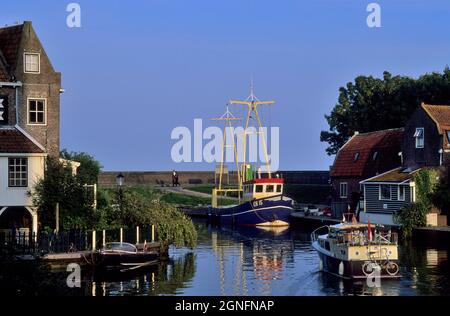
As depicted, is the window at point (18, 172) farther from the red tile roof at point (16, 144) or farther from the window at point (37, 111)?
the window at point (37, 111)

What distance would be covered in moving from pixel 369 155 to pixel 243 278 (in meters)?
44.2

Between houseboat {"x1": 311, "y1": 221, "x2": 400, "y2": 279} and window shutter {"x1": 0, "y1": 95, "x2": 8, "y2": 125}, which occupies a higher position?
window shutter {"x1": 0, "y1": 95, "x2": 8, "y2": 125}

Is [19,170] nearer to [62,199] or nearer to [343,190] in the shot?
[62,199]

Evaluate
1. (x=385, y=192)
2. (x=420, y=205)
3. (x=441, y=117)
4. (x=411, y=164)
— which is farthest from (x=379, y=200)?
(x=441, y=117)

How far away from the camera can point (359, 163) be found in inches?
3583

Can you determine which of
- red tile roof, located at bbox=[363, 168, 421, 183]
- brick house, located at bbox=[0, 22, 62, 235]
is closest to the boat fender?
brick house, located at bbox=[0, 22, 62, 235]

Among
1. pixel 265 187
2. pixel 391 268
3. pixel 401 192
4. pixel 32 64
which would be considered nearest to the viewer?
pixel 391 268

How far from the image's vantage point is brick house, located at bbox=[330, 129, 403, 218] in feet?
287

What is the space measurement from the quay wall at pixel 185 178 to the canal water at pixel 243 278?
60.5 m

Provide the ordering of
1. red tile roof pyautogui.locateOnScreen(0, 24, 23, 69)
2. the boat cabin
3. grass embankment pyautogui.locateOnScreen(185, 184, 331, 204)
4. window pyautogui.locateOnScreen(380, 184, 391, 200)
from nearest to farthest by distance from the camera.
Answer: red tile roof pyautogui.locateOnScreen(0, 24, 23, 69) → window pyautogui.locateOnScreen(380, 184, 391, 200) → the boat cabin → grass embankment pyautogui.locateOnScreen(185, 184, 331, 204)

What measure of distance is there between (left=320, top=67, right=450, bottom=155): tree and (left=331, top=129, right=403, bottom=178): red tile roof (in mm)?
8827

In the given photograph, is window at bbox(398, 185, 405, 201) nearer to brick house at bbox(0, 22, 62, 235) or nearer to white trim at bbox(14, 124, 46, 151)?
brick house at bbox(0, 22, 62, 235)
